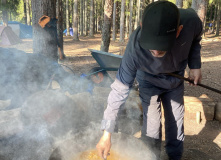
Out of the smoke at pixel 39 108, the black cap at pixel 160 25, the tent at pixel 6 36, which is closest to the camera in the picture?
the black cap at pixel 160 25

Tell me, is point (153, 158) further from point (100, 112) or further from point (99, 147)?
point (100, 112)

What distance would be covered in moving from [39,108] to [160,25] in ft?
8.11

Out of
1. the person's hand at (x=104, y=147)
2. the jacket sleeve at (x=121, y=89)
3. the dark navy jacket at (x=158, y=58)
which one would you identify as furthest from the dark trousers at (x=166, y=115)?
the person's hand at (x=104, y=147)

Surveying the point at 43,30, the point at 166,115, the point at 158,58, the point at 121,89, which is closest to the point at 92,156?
the point at 121,89

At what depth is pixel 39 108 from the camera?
319cm

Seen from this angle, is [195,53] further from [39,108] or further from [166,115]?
[39,108]

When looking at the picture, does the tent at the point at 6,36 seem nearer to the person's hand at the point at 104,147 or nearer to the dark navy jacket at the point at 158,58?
the dark navy jacket at the point at 158,58

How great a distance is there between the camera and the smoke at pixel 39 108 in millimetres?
3132

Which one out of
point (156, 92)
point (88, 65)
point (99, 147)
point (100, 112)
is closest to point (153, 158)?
point (99, 147)

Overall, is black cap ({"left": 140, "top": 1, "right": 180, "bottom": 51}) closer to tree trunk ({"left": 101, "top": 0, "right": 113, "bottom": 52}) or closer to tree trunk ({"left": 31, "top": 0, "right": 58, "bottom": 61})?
tree trunk ({"left": 31, "top": 0, "right": 58, "bottom": 61})

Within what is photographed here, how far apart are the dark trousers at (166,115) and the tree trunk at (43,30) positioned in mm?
3140

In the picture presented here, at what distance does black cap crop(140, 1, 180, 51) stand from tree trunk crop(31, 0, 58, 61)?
3.66 metres

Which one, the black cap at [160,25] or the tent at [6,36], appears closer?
the black cap at [160,25]

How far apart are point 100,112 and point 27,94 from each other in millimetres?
1420
